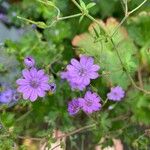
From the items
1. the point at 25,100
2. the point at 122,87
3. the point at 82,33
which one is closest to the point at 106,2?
the point at 82,33

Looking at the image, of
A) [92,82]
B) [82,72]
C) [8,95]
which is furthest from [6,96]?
[82,72]

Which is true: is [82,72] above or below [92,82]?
below

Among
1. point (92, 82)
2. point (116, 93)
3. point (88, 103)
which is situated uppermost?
point (92, 82)

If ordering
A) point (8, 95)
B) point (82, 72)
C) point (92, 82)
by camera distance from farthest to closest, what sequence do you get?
point (92, 82)
point (8, 95)
point (82, 72)

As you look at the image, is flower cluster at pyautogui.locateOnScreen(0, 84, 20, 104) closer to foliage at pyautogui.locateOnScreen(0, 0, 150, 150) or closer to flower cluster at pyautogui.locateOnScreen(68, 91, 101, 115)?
foliage at pyautogui.locateOnScreen(0, 0, 150, 150)

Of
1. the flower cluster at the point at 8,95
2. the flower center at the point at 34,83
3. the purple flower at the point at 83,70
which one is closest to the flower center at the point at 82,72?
the purple flower at the point at 83,70

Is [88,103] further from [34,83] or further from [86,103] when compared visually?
[34,83]

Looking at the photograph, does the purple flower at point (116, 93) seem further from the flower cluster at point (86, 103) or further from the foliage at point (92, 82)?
the flower cluster at point (86, 103)
